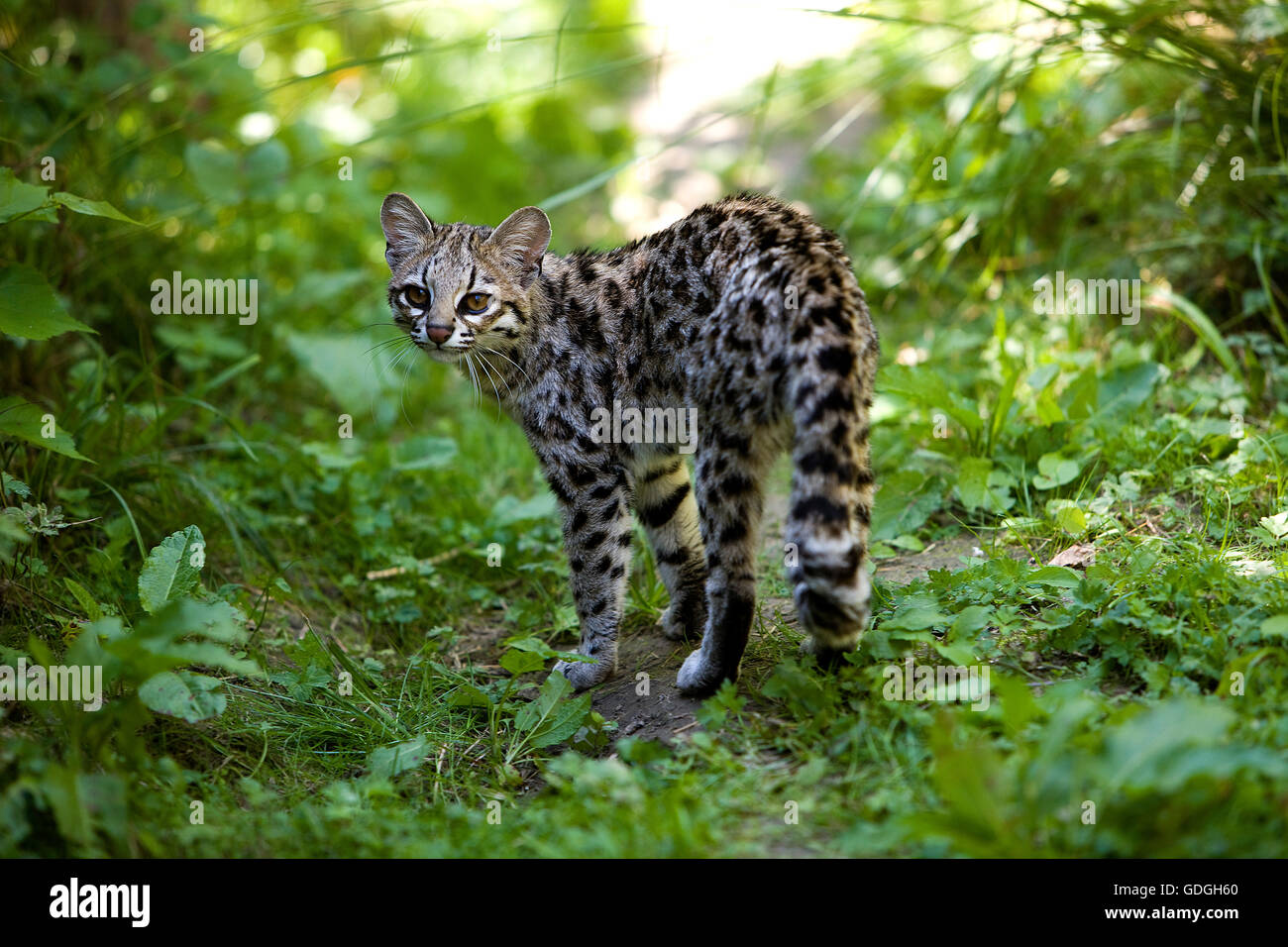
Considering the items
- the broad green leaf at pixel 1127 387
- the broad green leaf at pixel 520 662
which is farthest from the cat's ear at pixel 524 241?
the broad green leaf at pixel 1127 387

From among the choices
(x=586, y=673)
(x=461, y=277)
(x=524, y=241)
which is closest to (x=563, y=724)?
(x=586, y=673)

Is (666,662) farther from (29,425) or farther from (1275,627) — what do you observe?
(29,425)

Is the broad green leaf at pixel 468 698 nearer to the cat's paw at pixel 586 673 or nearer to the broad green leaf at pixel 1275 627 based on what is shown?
the cat's paw at pixel 586 673

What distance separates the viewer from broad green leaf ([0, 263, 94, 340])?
174 inches

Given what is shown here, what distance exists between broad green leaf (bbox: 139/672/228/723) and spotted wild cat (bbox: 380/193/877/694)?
170 cm

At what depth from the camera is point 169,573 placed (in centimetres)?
439

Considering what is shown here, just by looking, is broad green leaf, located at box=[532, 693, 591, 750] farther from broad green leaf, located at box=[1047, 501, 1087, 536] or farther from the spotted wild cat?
broad green leaf, located at box=[1047, 501, 1087, 536]

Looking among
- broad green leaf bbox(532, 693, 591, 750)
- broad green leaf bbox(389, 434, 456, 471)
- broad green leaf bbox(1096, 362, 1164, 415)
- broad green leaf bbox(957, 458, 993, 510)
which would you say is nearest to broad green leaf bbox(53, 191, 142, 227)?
broad green leaf bbox(389, 434, 456, 471)

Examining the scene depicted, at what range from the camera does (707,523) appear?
14.2ft

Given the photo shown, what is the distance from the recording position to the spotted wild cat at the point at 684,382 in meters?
3.83
